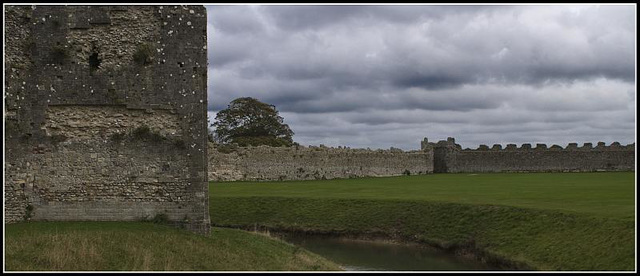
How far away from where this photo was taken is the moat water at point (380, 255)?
698 inches

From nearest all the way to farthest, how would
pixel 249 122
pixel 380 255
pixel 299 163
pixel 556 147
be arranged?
pixel 380 255, pixel 299 163, pixel 556 147, pixel 249 122

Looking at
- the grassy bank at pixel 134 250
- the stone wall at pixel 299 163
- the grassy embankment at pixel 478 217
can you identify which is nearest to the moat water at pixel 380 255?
the grassy embankment at pixel 478 217

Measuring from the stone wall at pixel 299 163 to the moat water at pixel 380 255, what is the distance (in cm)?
1599

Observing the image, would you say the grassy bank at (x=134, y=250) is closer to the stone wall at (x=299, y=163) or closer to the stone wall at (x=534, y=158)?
the stone wall at (x=299, y=163)

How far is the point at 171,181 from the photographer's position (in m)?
17.9

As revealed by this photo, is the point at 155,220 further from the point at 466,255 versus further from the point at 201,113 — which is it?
the point at 466,255

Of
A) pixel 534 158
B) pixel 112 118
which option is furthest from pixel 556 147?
pixel 112 118

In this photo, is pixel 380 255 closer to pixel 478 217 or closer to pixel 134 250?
pixel 478 217

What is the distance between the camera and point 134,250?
13.9 metres

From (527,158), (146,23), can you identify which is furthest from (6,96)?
(527,158)

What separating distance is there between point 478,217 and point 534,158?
39.9 m

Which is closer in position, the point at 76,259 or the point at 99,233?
the point at 76,259

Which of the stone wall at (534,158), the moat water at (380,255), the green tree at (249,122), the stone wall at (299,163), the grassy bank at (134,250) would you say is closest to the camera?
the grassy bank at (134,250)

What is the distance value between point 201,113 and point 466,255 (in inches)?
329
